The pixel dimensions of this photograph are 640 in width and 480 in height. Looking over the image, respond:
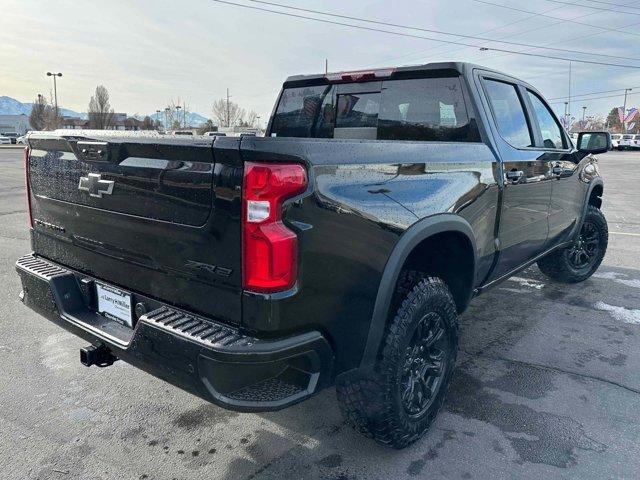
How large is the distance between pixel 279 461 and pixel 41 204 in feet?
6.24

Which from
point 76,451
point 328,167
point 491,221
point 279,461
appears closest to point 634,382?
point 491,221

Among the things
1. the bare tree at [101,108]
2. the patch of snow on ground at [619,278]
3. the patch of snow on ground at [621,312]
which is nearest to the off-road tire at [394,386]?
the patch of snow on ground at [621,312]

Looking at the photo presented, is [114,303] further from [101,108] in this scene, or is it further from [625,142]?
[101,108]

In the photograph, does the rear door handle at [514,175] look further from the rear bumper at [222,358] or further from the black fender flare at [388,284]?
the rear bumper at [222,358]

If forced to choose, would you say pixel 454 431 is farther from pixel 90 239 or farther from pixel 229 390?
pixel 90 239

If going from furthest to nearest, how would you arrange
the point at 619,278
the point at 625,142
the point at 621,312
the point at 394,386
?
the point at 625,142, the point at 619,278, the point at 621,312, the point at 394,386

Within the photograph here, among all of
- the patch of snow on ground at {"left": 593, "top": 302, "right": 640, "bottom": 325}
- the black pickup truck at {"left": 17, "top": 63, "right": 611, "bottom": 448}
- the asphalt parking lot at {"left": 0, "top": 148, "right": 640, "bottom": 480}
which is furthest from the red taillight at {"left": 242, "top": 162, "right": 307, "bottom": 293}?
the patch of snow on ground at {"left": 593, "top": 302, "right": 640, "bottom": 325}

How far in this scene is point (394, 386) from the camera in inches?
92.7

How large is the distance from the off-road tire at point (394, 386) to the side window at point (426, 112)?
1121 millimetres

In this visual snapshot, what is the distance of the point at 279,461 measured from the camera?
2477mm

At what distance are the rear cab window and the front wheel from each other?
2615 millimetres

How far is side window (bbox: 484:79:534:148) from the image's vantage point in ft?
11.3

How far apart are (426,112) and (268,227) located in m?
1.94

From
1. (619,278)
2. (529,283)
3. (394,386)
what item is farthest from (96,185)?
(619,278)
